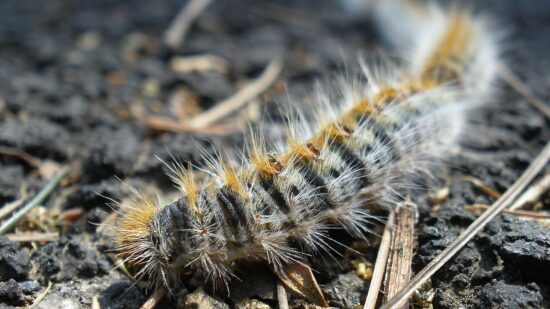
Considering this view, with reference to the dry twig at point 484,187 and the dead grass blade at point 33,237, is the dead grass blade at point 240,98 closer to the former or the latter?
the dead grass blade at point 33,237

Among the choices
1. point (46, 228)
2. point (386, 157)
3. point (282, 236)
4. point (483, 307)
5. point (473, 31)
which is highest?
point (473, 31)

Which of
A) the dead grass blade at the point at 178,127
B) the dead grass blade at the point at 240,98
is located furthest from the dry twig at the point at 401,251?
the dead grass blade at the point at 240,98

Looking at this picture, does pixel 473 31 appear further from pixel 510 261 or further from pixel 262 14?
pixel 510 261

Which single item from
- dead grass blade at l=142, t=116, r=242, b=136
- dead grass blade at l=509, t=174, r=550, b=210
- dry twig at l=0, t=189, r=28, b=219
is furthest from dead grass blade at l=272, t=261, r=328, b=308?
dry twig at l=0, t=189, r=28, b=219

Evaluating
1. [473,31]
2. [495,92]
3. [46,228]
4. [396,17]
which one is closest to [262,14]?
[396,17]

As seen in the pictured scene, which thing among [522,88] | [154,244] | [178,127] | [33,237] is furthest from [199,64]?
[522,88]
